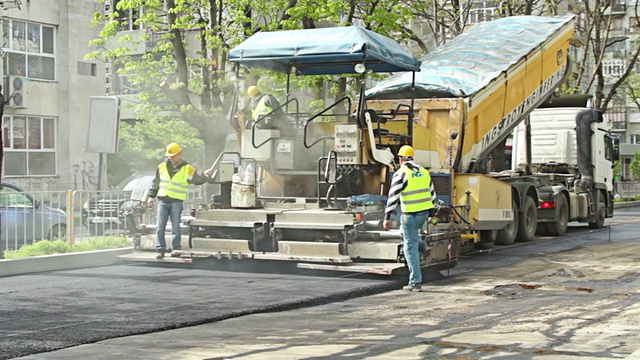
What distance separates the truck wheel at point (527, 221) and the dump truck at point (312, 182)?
5203 mm

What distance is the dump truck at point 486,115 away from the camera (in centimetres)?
1528

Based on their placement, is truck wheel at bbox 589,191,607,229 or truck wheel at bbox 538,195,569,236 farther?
truck wheel at bbox 589,191,607,229

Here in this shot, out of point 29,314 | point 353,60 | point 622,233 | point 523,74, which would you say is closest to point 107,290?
point 29,314

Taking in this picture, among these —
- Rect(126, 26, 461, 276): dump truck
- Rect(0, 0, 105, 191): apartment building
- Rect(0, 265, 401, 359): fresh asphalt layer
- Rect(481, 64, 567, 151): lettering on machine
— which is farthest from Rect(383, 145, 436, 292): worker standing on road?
Rect(0, 0, 105, 191): apartment building

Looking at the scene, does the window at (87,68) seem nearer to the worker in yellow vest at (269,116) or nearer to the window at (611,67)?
the worker in yellow vest at (269,116)

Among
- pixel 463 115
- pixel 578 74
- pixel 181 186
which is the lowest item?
pixel 181 186

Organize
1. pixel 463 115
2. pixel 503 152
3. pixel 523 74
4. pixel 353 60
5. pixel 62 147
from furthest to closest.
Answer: pixel 62 147, pixel 503 152, pixel 523 74, pixel 463 115, pixel 353 60

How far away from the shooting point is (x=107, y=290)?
37.5 ft

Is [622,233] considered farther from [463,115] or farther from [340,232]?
[340,232]

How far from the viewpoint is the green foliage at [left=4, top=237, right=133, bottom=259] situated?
1426cm

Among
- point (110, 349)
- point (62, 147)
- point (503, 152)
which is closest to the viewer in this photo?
point (110, 349)

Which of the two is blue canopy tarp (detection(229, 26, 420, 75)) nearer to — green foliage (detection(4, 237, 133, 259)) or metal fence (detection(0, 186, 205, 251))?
metal fence (detection(0, 186, 205, 251))

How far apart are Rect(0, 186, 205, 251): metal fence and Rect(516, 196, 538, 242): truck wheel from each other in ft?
23.1

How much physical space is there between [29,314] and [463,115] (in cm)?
827
